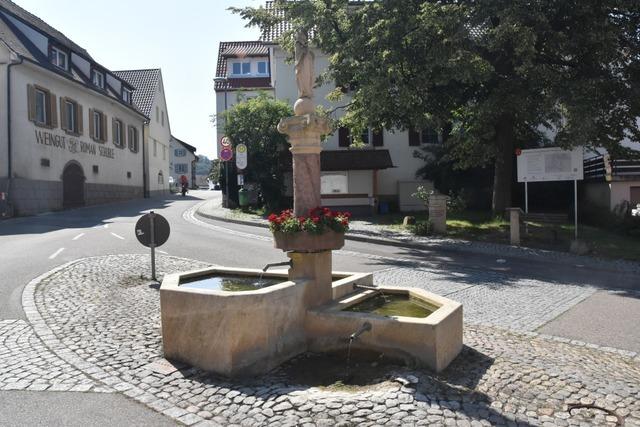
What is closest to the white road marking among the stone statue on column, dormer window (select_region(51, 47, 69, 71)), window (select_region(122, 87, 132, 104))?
the stone statue on column

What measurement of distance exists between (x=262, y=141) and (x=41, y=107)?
35.5 feet

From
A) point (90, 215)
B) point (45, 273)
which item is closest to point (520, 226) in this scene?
point (45, 273)

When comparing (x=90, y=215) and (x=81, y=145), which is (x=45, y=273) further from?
(x=81, y=145)

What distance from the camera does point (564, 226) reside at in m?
19.1

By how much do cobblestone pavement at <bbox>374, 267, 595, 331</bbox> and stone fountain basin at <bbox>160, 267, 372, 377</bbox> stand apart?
2.93 metres

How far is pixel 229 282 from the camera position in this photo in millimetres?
7031

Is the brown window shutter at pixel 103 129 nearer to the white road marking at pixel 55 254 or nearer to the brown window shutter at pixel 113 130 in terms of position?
the brown window shutter at pixel 113 130

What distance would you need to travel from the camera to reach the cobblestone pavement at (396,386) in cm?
415

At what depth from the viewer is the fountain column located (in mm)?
5938

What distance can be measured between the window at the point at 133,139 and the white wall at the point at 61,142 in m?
0.81

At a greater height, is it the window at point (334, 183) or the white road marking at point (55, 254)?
the window at point (334, 183)

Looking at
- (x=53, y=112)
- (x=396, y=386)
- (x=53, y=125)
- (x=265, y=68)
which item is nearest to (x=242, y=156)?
(x=53, y=125)

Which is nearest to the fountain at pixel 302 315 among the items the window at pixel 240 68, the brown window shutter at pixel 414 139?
the brown window shutter at pixel 414 139

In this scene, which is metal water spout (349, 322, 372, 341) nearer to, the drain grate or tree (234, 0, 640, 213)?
the drain grate
